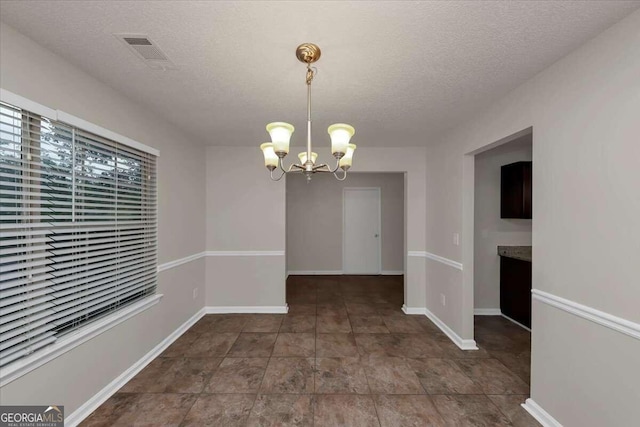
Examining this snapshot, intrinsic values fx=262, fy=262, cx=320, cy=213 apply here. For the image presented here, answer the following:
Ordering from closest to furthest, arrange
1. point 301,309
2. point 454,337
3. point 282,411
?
point 282,411, point 454,337, point 301,309

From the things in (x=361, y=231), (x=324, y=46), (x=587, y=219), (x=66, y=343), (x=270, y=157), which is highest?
(x=324, y=46)

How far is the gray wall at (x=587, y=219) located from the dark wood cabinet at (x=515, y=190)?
145 cm

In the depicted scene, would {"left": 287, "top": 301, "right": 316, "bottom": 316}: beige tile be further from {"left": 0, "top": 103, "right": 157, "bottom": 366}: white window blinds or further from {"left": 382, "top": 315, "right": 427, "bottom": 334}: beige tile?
{"left": 0, "top": 103, "right": 157, "bottom": 366}: white window blinds

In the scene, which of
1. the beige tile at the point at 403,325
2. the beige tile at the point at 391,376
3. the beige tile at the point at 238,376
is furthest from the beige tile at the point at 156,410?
the beige tile at the point at 403,325

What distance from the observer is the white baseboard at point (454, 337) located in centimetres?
276

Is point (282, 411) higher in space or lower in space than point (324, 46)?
lower

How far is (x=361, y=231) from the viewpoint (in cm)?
610

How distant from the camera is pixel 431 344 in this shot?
9.36 ft

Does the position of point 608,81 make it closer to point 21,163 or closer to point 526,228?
point 526,228

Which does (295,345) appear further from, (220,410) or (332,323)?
(220,410)

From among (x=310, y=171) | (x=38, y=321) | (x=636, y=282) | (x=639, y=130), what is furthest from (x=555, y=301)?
(x=38, y=321)

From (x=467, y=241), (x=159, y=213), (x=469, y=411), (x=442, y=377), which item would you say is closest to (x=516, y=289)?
(x=467, y=241)

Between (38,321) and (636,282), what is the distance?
3.21 m

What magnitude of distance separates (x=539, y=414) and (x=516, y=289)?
1.89 metres
